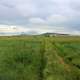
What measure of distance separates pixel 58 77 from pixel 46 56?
12.1ft

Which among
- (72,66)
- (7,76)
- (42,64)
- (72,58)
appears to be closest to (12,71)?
(7,76)

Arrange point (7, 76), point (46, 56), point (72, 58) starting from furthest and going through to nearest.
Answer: point (72, 58), point (46, 56), point (7, 76)

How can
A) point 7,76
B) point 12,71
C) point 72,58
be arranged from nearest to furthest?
point 7,76, point 12,71, point 72,58

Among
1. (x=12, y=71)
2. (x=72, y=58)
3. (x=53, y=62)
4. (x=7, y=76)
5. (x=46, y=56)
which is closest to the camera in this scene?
(x=7, y=76)

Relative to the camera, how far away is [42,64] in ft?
60.7

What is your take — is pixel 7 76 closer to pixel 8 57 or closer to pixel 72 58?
pixel 8 57

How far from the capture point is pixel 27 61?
19.3 m

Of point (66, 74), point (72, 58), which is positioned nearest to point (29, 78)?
point (66, 74)

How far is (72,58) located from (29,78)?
7.54 m

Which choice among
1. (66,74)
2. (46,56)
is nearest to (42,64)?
(46,56)

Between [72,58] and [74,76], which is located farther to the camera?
[72,58]

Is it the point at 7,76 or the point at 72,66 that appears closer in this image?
the point at 7,76

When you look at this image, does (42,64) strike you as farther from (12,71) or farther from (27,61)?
(12,71)

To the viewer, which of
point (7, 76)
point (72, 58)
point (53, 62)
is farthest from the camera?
point (72, 58)
